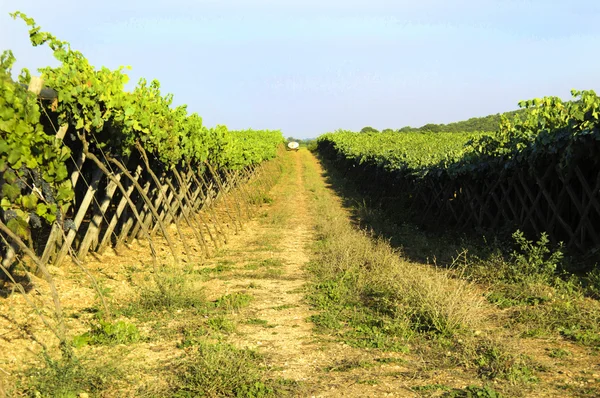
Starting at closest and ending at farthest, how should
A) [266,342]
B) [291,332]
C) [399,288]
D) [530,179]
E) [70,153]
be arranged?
[266,342] < [291,332] < [399,288] < [70,153] < [530,179]

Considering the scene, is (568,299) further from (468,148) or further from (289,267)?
(468,148)

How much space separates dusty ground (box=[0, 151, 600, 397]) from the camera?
5.20 meters

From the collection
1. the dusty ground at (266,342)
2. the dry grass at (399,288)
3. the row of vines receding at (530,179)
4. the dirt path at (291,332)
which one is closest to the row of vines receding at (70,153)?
the dusty ground at (266,342)

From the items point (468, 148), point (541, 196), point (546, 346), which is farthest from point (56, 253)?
point (468, 148)

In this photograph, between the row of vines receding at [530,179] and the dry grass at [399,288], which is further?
the row of vines receding at [530,179]

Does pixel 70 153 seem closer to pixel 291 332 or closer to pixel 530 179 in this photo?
pixel 291 332

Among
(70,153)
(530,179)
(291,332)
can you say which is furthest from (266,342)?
(530,179)

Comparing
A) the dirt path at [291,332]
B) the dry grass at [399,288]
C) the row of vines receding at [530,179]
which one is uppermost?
the row of vines receding at [530,179]

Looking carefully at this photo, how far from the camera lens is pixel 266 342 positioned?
21.4ft

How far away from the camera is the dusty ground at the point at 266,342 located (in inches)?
205

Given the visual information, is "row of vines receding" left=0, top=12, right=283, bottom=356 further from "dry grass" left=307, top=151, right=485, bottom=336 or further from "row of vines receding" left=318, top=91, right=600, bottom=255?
"row of vines receding" left=318, top=91, right=600, bottom=255

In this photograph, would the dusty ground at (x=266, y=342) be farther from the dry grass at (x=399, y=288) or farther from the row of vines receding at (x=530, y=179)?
the row of vines receding at (x=530, y=179)

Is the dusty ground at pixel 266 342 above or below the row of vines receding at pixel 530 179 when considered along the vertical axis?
below

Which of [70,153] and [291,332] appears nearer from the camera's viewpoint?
[291,332]
